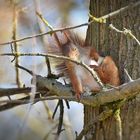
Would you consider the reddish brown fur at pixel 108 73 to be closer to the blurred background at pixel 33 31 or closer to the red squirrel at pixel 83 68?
the red squirrel at pixel 83 68

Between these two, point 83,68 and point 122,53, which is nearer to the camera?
point 83,68

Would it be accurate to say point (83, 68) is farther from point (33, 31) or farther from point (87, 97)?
point (33, 31)

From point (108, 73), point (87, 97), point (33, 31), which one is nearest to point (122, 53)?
point (108, 73)

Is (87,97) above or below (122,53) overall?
below

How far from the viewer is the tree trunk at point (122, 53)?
5.83 ft

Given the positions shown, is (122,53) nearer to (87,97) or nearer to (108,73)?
(108,73)

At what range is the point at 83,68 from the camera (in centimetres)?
169

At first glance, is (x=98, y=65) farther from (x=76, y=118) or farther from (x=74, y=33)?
(x=76, y=118)

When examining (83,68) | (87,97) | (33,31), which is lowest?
(87,97)

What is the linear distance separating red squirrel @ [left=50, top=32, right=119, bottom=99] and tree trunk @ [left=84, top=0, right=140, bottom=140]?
6 centimetres

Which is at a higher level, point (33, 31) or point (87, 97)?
point (33, 31)

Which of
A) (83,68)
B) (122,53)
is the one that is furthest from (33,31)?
(122,53)

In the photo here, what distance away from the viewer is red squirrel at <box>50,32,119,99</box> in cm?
169

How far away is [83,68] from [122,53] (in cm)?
19
